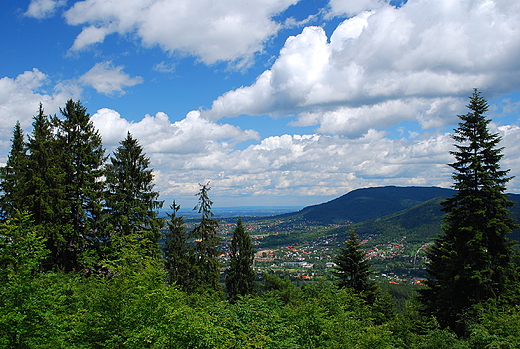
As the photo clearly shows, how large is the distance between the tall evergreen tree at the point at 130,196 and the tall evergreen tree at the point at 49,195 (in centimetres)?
272

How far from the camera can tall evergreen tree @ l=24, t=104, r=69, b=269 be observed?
19.0m

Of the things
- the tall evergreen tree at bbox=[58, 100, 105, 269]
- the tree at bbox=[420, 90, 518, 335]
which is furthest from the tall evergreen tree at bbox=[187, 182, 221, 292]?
the tree at bbox=[420, 90, 518, 335]

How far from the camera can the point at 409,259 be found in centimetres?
14812

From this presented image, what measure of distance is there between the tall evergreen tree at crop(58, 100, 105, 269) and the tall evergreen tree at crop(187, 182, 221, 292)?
797cm

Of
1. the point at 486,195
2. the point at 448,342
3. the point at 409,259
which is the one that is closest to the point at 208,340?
the point at 448,342

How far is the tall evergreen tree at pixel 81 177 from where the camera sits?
827 inches

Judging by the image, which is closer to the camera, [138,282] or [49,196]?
[138,282]

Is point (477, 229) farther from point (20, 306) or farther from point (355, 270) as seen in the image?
point (20, 306)

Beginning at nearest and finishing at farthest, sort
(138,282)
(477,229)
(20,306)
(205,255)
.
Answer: (20,306)
(138,282)
(477,229)
(205,255)

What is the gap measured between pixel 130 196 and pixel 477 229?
22143 mm

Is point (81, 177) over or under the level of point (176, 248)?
over

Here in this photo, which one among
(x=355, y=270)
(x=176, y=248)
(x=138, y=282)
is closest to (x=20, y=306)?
(x=138, y=282)

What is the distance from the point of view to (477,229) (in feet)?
61.3

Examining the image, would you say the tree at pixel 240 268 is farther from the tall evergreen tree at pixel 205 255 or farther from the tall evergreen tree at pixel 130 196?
the tall evergreen tree at pixel 130 196
